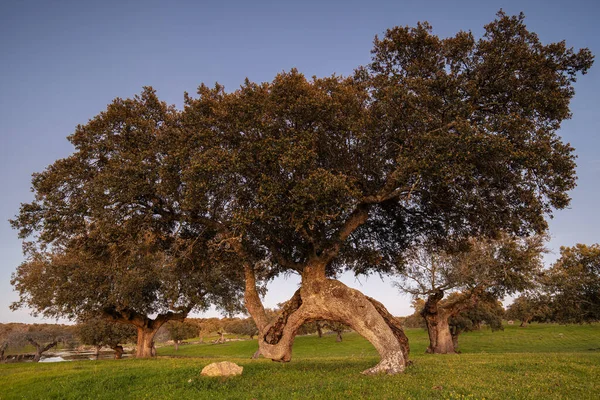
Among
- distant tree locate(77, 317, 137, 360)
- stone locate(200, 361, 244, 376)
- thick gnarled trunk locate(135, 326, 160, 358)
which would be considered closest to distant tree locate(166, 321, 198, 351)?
distant tree locate(77, 317, 137, 360)

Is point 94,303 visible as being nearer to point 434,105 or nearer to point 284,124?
A: point 284,124

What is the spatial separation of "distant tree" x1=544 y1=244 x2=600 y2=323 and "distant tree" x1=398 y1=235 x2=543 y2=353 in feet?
18.6

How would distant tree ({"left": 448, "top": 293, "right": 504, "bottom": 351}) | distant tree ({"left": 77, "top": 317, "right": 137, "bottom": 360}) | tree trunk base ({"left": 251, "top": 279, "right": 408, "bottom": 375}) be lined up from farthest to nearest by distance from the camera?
1. distant tree ({"left": 77, "top": 317, "right": 137, "bottom": 360})
2. distant tree ({"left": 448, "top": 293, "right": 504, "bottom": 351})
3. tree trunk base ({"left": 251, "top": 279, "right": 408, "bottom": 375})

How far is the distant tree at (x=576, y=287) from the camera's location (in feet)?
135

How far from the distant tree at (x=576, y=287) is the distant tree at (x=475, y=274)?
18.6 ft

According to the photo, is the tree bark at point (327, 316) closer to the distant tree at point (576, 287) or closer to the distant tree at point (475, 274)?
the distant tree at point (475, 274)

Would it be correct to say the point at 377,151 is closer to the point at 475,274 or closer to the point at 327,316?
the point at 327,316

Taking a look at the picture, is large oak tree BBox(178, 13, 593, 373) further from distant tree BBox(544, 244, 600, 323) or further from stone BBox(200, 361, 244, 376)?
distant tree BBox(544, 244, 600, 323)

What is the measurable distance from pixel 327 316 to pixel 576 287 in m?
42.2

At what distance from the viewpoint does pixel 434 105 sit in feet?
51.4

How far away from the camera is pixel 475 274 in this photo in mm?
33812

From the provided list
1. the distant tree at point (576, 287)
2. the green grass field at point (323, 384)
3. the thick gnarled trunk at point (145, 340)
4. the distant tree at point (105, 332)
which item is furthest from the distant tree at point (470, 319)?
the distant tree at point (105, 332)

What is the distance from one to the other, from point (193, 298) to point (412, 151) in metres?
27.3

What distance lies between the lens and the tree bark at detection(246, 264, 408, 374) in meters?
16.1
